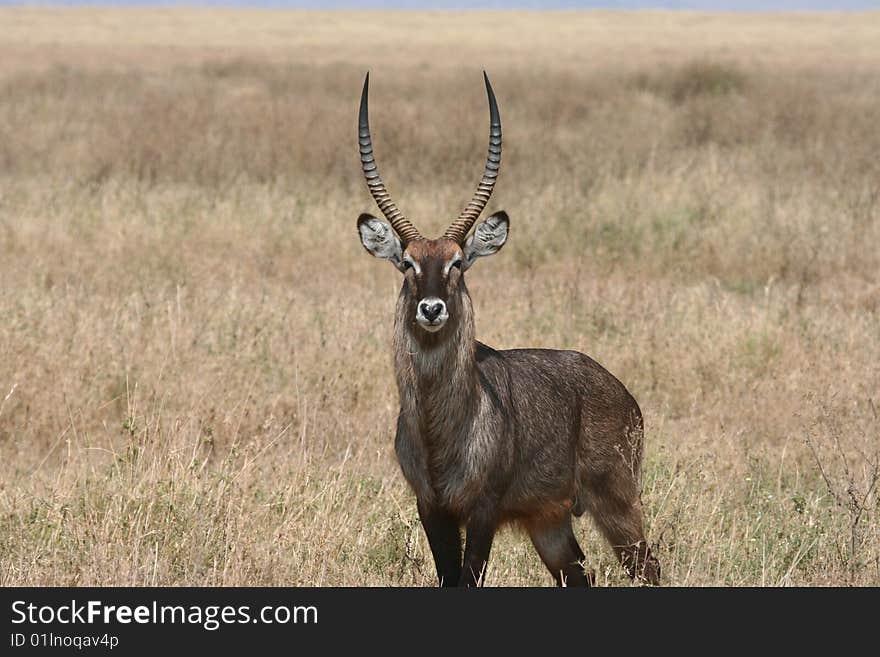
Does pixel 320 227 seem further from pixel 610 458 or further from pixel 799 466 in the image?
pixel 610 458

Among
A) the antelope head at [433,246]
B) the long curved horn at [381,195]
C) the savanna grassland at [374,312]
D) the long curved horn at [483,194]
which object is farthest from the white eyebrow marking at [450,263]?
the savanna grassland at [374,312]

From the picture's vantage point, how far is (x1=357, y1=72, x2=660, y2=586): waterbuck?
16.4 ft

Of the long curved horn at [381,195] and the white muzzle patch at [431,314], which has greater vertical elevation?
the long curved horn at [381,195]

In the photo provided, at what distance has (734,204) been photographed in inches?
548

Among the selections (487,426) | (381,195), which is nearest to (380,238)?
(381,195)

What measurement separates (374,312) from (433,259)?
5.09 meters

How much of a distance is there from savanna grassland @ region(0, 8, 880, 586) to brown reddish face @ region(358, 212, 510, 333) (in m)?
1.22

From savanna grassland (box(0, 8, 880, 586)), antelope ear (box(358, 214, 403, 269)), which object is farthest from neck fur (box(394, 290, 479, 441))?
savanna grassland (box(0, 8, 880, 586))

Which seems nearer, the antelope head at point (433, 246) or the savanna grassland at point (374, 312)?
the antelope head at point (433, 246)

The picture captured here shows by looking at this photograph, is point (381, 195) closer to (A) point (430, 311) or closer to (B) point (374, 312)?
(A) point (430, 311)

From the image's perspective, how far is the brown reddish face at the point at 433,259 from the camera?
485cm

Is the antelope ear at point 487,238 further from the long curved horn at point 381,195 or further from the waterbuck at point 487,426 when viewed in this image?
the long curved horn at point 381,195

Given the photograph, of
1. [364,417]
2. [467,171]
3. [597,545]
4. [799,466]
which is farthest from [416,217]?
[597,545]

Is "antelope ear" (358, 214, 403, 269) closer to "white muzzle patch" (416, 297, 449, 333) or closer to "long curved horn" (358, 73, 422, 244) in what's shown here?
"long curved horn" (358, 73, 422, 244)
